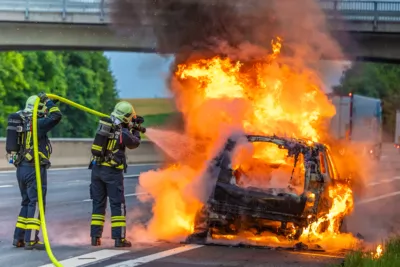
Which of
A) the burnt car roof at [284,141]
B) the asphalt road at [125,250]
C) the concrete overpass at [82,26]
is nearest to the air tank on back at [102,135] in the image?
the asphalt road at [125,250]

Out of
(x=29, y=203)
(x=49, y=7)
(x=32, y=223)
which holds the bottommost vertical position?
(x=32, y=223)

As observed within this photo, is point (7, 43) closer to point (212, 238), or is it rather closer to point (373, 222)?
point (373, 222)

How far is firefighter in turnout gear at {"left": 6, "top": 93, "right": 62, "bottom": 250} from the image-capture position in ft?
33.7

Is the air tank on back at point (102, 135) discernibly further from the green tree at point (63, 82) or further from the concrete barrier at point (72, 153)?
the green tree at point (63, 82)

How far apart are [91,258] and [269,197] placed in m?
2.49

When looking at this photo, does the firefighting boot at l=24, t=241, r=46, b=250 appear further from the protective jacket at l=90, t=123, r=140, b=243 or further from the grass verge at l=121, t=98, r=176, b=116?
the grass verge at l=121, t=98, r=176, b=116

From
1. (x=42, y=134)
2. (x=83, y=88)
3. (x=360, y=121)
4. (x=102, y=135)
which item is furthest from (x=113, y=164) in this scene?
(x=83, y=88)

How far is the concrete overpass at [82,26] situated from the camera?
89.8ft

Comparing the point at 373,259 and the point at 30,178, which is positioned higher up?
the point at 30,178

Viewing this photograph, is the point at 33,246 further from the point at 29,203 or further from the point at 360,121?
the point at 360,121

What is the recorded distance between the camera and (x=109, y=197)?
1055 cm

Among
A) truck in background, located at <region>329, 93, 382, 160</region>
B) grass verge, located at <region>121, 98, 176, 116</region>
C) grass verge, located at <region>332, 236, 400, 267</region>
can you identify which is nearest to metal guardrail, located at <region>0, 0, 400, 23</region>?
truck in background, located at <region>329, 93, 382, 160</region>

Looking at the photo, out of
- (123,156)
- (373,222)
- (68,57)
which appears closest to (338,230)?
(123,156)

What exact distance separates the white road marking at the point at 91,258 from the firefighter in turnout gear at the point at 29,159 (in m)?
0.84
